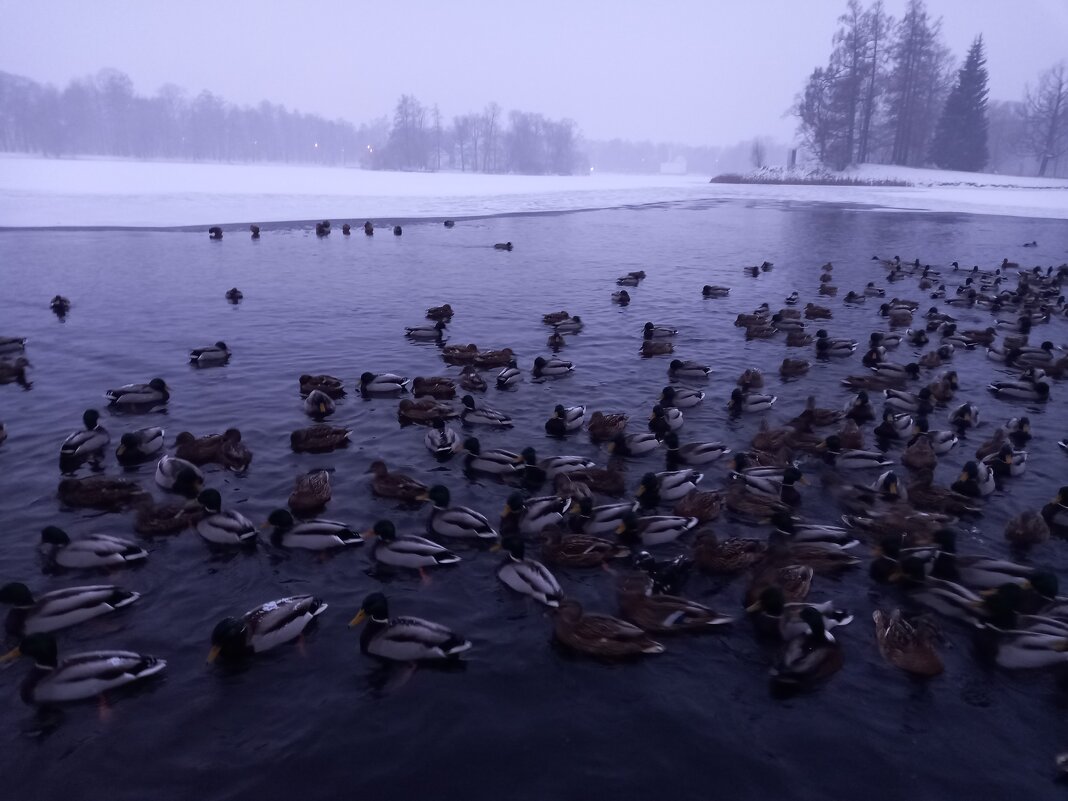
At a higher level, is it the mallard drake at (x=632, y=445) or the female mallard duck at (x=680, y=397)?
the female mallard duck at (x=680, y=397)

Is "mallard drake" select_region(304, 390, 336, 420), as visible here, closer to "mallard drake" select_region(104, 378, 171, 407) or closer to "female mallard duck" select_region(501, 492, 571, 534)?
"mallard drake" select_region(104, 378, 171, 407)

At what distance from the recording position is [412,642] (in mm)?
6418

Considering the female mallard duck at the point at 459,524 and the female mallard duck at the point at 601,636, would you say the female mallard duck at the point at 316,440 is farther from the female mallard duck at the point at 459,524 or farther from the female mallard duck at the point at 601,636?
the female mallard duck at the point at 601,636

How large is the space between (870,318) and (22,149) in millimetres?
143149

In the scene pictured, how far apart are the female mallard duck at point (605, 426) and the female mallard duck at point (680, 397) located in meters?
1.42

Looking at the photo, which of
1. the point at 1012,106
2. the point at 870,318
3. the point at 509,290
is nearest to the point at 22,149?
the point at 509,290

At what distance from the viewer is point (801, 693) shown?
6.18 m

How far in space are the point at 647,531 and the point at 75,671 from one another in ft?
19.0

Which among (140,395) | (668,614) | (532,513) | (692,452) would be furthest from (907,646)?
(140,395)

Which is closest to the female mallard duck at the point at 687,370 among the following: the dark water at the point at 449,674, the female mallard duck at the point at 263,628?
the dark water at the point at 449,674

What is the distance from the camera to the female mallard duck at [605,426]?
1122 cm

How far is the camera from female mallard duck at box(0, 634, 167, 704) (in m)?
5.84

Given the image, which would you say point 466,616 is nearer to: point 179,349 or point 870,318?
point 179,349

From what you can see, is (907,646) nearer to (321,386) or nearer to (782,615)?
(782,615)
